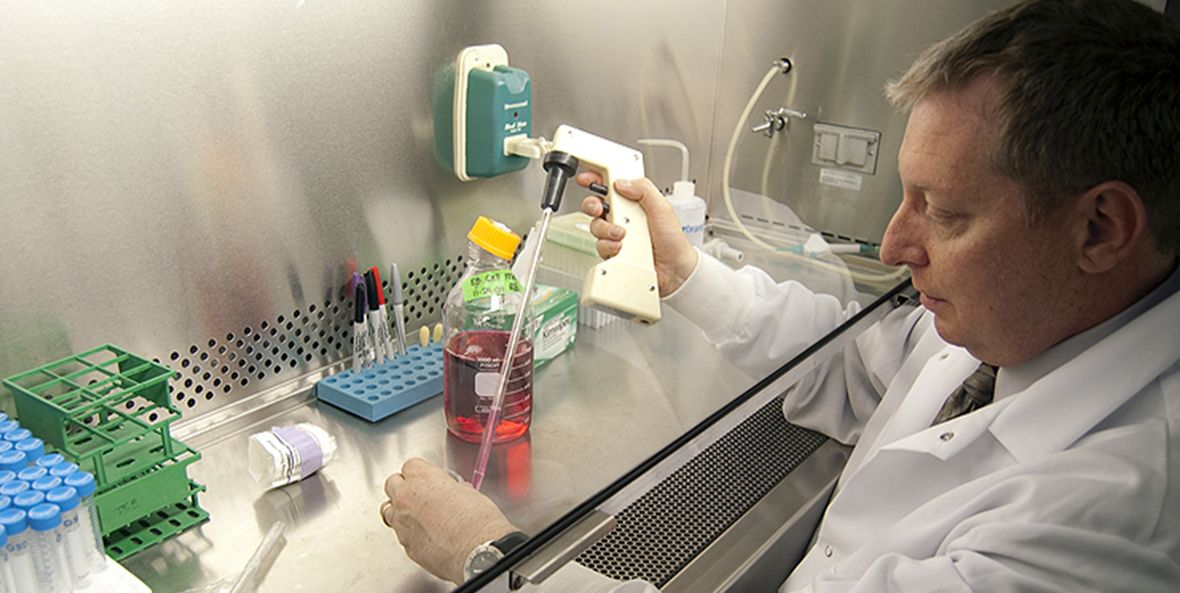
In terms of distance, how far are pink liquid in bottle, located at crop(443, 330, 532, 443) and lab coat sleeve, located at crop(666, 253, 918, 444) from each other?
0.31 m

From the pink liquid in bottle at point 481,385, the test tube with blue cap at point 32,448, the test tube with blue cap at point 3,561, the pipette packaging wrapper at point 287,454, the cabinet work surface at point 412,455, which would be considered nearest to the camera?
the test tube with blue cap at point 3,561

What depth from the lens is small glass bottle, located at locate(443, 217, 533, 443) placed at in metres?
1.44

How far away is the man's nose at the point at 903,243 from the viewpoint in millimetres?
1190

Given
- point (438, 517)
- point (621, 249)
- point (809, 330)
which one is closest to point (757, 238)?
point (809, 330)

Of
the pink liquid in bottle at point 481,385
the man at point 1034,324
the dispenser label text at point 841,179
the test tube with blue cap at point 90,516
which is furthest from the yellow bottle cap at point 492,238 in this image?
the dispenser label text at point 841,179

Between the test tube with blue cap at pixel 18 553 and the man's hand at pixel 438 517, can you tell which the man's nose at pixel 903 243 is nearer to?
the man's hand at pixel 438 517

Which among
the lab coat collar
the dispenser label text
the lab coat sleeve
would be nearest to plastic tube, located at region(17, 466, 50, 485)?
the lab coat sleeve

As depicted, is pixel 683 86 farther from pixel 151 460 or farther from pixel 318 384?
pixel 151 460

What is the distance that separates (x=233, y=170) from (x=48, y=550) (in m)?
0.61

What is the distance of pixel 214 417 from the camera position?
147 centimetres

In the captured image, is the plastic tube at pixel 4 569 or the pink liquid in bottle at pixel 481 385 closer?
the plastic tube at pixel 4 569

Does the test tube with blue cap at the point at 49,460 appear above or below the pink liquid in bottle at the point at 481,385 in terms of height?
above

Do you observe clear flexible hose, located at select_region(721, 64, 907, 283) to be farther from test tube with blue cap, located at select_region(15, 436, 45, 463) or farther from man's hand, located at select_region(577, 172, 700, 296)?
test tube with blue cap, located at select_region(15, 436, 45, 463)

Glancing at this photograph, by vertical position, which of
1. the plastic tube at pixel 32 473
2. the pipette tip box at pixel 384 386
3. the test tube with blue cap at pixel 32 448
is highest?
the plastic tube at pixel 32 473
